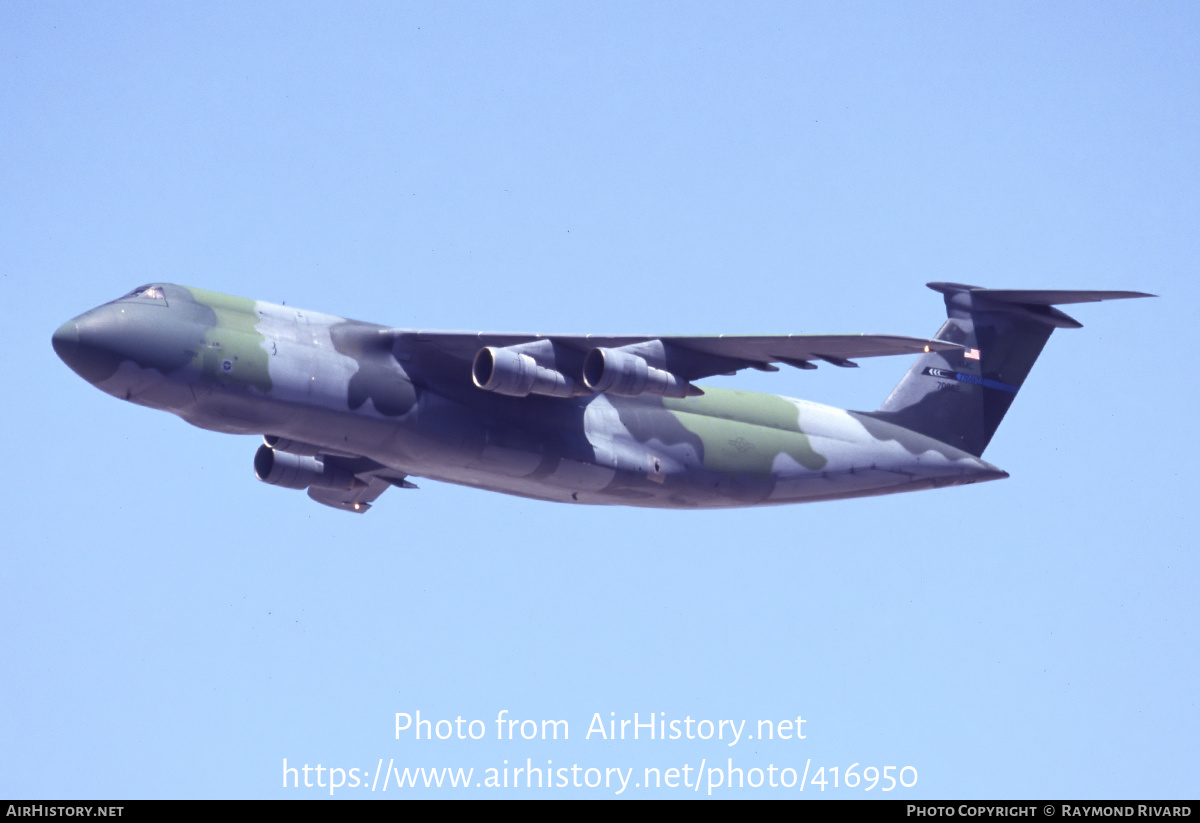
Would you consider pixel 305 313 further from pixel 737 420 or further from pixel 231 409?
pixel 737 420

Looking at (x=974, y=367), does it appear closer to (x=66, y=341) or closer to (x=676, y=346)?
(x=676, y=346)

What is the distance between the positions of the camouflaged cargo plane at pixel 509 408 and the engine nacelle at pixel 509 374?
2 cm

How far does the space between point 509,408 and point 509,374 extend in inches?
49.4

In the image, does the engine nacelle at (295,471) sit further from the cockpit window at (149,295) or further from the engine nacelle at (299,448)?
the cockpit window at (149,295)

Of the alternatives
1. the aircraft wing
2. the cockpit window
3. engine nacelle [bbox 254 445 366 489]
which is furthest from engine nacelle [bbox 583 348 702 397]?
the cockpit window

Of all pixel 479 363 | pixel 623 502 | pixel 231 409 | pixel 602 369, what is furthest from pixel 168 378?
pixel 623 502

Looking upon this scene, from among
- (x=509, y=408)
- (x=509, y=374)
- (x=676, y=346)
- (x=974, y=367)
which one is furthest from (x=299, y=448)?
(x=974, y=367)

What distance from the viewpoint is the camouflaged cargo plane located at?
742 inches

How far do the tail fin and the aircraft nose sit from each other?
1135 cm

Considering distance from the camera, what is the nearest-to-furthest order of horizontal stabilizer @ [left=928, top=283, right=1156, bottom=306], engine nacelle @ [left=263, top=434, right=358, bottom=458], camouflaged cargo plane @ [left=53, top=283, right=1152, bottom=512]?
camouflaged cargo plane @ [left=53, top=283, right=1152, bottom=512] → engine nacelle @ [left=263, top=434, right=358, bottom=458] → horizontal stabilizer @ [left=928, top=283, right=1156, bottom=306]

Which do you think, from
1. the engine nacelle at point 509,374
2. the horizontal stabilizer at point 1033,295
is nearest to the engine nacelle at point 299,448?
the engine nacelle at point 509,374

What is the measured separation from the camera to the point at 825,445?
23.2 m

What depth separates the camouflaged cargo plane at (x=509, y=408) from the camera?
1884cm

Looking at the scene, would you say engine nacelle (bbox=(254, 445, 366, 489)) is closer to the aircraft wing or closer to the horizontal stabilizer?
the aircraft wing
